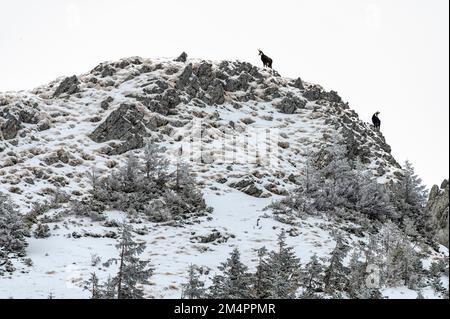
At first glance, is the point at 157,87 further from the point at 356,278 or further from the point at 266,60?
the point at 356,278

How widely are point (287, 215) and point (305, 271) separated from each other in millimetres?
8042

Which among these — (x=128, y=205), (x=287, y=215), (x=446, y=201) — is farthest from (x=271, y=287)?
(x=446, y=201)

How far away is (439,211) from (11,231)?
2512 cm

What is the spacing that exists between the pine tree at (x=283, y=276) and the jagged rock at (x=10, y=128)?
2493cm

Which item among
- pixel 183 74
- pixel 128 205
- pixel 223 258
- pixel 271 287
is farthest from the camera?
pixel 183 74

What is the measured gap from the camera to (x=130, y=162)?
3059cm

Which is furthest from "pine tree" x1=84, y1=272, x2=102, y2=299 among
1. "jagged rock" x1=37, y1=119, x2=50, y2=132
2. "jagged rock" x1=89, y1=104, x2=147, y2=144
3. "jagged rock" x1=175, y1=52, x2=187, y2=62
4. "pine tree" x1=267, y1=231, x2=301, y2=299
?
"jagged rock" x1=175, y1=52, x2=187, y2=62

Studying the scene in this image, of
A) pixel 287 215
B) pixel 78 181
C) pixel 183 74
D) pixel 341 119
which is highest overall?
pixel 183 74

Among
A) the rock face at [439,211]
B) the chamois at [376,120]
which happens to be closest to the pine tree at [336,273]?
the rock face at [439,211]

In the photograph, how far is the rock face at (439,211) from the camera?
2762cm

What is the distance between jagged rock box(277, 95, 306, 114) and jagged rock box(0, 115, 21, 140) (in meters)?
25.2

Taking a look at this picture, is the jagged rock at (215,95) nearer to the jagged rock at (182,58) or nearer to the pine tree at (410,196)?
the jagged rock at (182,58)

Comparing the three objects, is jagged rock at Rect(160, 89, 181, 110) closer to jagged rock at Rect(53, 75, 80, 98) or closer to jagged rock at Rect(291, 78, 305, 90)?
jagged rock at Rect(53, 75, 80, 98)

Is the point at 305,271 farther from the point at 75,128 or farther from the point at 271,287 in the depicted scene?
the point at 75,128
